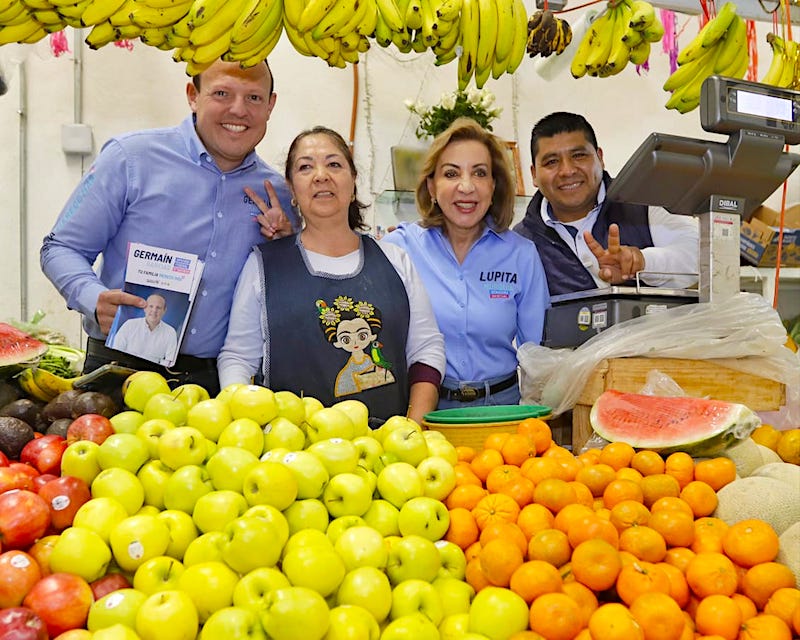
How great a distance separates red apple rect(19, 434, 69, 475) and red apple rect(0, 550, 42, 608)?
324 millimetres

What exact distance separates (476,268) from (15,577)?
6.23 ft

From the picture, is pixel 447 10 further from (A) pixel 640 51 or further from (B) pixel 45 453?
(B) pixel 45 453

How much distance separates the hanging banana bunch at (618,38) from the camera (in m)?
2.30

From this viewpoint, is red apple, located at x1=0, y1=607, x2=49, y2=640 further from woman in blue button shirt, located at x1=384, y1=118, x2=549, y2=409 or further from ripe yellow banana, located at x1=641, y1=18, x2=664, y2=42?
ripe yellow banana, located at x1=641, y1=18, x2=664, y2=42

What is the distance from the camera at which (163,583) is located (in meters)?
1.06

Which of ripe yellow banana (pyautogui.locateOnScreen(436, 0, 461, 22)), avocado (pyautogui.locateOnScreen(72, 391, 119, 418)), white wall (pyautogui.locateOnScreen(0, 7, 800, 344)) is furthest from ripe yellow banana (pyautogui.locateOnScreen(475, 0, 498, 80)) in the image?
white wall (pyautogui.locateOnScreen(0, 7, 800, 344))

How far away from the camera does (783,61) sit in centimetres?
277

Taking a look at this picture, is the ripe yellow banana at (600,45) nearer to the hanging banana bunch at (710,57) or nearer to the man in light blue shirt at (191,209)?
the hanging banana bunch at (710,57)

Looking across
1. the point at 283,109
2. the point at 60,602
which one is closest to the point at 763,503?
the point at 60,602

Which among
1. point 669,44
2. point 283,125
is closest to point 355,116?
point 283,125

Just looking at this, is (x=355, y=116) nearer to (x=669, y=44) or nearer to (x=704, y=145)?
(x=669, y=44)

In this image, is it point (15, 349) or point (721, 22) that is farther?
point (721, 22)

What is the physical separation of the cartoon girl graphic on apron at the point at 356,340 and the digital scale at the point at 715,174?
655 mm

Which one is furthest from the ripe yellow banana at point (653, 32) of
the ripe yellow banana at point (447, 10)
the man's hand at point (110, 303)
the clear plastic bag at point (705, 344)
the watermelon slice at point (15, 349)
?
the watermelon slice at point (15, 349)
